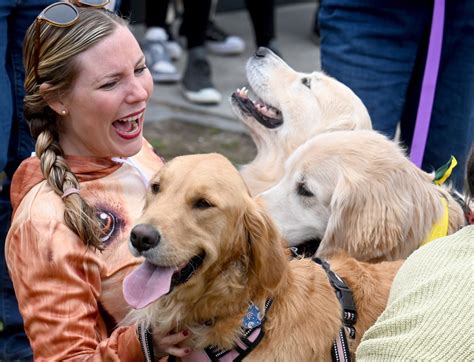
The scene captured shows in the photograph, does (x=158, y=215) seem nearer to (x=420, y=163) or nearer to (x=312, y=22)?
(x=420, y=163)

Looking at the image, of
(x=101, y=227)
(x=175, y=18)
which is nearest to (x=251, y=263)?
(x=101, y=227)

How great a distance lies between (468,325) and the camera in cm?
184

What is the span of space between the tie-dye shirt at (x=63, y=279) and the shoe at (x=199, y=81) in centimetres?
447

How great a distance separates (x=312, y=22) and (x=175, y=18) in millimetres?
1568

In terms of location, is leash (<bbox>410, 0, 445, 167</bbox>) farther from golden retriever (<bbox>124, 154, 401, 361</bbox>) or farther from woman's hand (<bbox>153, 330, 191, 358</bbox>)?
woman's hand (<bbox>153, 330, 191, 358</bbox>)

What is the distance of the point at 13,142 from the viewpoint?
3838 mm

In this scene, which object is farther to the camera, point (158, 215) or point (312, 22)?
point (312, 22)

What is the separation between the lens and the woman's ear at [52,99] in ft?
8.63

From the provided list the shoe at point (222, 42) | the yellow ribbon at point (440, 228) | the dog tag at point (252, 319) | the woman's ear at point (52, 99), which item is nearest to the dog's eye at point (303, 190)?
the yellow ribbon at point (440, 228)

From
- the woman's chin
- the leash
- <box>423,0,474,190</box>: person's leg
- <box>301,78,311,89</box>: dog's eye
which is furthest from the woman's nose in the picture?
<box>423,0,474,190</box>: person's leg

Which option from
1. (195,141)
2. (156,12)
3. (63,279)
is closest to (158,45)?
(156,12)

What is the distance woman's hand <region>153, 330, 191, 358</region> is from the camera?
95.0 inches

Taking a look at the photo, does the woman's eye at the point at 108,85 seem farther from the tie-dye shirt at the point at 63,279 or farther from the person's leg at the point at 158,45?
the person's leg at the point at 158,45

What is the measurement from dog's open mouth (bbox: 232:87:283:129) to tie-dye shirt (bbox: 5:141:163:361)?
1.40 meters
